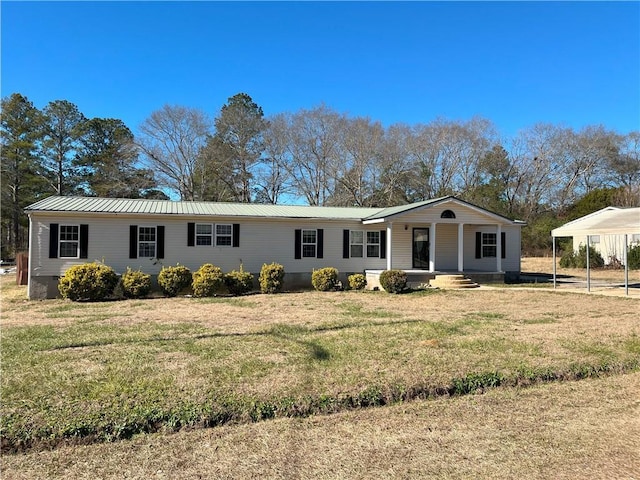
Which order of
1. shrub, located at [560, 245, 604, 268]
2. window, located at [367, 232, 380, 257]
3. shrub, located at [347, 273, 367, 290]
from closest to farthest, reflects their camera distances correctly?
shrub, located at [347, 273, 367, 290], window, located at [367, 232, 380, 257], shrub, located at [560, 245, 604, 268]

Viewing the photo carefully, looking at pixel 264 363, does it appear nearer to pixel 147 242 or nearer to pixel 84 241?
pixel 147 242

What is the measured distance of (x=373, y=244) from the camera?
17766 mm

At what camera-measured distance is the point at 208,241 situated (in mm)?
15727

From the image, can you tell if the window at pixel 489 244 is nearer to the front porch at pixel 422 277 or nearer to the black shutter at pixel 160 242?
the front porch at pixel 422 277

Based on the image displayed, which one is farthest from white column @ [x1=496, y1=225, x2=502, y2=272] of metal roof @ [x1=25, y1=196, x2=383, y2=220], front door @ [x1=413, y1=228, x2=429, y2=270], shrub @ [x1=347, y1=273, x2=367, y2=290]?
shrub @ [x1=347, y1=273, x2=367, y2=290]

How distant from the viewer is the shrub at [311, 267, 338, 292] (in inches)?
617

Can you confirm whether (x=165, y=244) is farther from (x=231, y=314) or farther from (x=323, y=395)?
(x=323, y=395)

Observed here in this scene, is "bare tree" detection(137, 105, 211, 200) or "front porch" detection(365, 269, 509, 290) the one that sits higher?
"bare tree" detection(137, 105, 211, 200)

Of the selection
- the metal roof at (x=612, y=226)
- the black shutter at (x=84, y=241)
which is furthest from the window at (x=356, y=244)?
the black shutter at (x=84, y=241)

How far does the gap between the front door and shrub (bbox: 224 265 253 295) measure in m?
7.24

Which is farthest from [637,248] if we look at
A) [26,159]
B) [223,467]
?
[26,159]

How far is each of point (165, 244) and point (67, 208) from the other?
10.6ft

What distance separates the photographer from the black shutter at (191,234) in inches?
608

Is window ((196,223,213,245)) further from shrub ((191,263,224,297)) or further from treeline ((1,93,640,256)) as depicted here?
treeline ((1,93,640,256))
